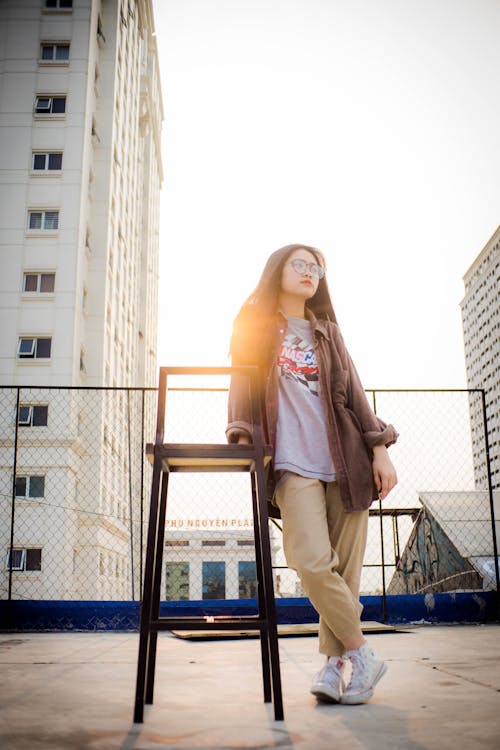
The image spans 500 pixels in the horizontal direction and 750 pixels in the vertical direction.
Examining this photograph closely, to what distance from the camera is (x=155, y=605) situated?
1904 mm

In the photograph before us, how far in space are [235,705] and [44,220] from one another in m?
27.3

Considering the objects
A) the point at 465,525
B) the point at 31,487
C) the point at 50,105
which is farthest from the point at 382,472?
the point at 50,105

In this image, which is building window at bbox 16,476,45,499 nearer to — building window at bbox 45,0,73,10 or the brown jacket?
building window at bbox 45,0,73,10

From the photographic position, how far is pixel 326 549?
1.92m

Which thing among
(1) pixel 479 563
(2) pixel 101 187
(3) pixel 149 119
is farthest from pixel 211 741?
(3) pixel 149 119

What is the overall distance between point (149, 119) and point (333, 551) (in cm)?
4475

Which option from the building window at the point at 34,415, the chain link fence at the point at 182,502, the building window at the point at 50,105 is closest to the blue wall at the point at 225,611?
the chain link fence at the point at 182,502

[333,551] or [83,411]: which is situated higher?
[83,411]

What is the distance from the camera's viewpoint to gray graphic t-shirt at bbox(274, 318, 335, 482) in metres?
2.03

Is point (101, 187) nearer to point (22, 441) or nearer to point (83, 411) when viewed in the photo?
point (83, 411)

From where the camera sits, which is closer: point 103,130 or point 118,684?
point 118,684

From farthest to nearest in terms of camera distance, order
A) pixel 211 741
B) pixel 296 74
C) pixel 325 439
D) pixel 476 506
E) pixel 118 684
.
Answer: pixel 296 74, pixel 476 506, pixel 118 684, pixel 325 439, pixel 211 741

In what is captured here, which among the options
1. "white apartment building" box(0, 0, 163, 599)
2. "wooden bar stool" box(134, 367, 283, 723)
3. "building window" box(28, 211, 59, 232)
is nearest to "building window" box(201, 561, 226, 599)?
"white apartment building" box(0, 0, 163, 599)

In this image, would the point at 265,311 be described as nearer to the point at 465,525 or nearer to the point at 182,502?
the point at 182,502
